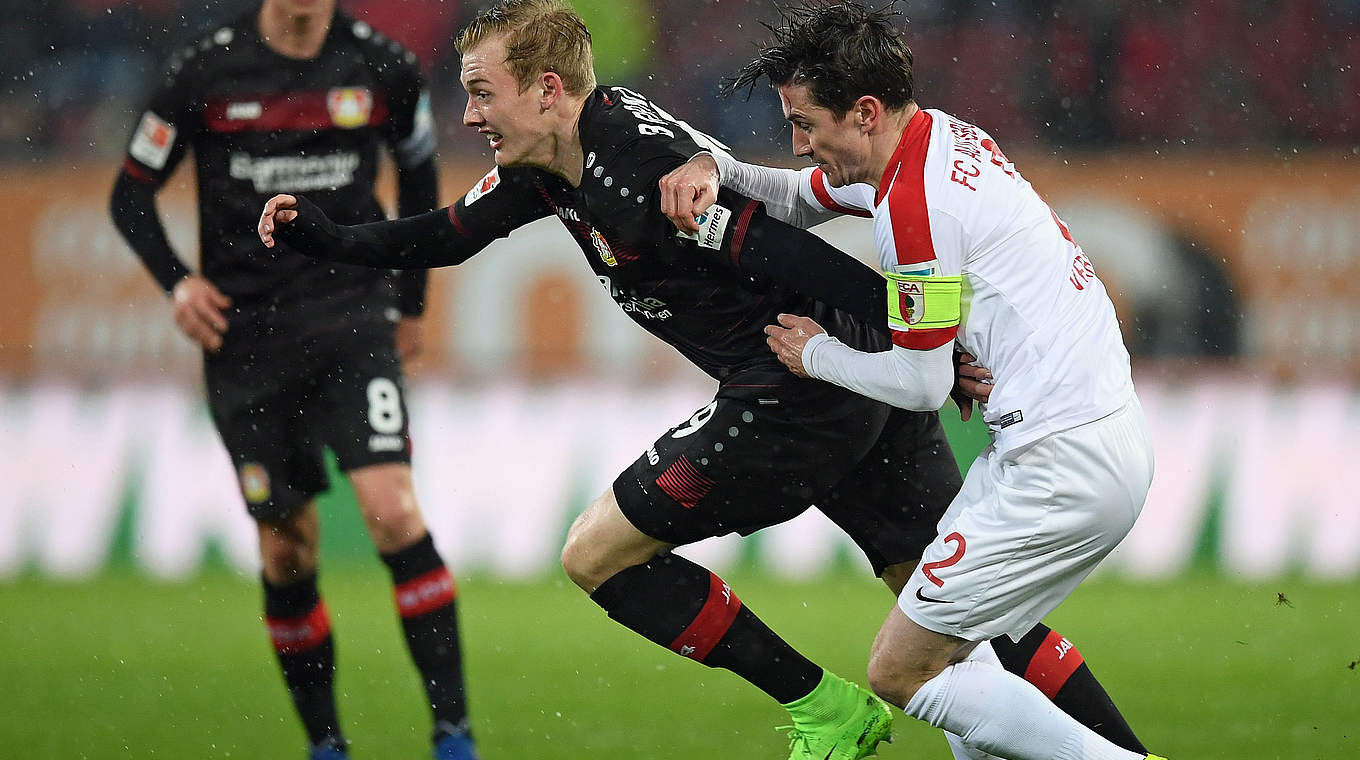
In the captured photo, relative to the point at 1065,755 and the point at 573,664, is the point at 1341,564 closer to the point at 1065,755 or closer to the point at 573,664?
the point at 573,664

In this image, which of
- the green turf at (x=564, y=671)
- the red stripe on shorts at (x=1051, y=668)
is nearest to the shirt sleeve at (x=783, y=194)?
the red stripe on shorts at (x=1051, y=668)

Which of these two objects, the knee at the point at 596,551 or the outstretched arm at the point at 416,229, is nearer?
the knee at the point at 596,551

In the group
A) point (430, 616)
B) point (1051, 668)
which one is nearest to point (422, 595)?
point (430, 616)

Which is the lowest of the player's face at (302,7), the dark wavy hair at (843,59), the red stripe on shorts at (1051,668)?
the red stripe on shorts at (1051,668)

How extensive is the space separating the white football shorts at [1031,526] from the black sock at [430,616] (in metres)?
1.66

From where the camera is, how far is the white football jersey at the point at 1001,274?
11.3 ft

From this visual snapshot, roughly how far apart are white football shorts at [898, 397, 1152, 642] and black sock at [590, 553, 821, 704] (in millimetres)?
492

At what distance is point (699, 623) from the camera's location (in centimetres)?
396

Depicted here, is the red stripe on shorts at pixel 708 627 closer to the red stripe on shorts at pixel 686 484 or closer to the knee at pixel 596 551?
the knee at pixel 596 551

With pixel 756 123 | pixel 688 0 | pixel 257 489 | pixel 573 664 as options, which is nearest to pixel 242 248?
pixel 257 489

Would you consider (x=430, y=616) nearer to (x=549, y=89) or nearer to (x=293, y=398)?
(x=293, y=398)

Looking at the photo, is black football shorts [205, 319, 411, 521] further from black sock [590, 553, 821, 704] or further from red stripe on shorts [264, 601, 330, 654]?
black sock [590, 553, 821, 704]

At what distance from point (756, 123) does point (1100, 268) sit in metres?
2.42

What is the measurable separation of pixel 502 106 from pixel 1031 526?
5.29ft
